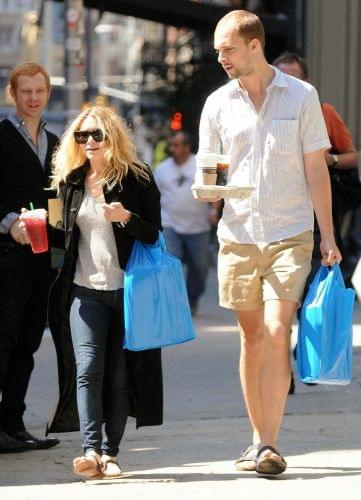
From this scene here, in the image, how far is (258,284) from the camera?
6531mm

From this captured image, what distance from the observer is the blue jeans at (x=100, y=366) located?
636 cm

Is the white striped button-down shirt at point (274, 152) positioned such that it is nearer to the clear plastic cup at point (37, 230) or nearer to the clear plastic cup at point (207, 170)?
the clear plastic cup at point (207, 170)

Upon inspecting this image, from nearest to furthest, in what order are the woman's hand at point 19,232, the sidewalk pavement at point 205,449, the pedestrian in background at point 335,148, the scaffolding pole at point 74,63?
the sidewalk pavement at point 205,449 → the woman's hand at point 19,232 → the pedestrian in background at point 335,148 → the scaffolding pole at point 74,63

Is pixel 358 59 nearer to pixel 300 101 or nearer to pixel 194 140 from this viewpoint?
pixel 194 140

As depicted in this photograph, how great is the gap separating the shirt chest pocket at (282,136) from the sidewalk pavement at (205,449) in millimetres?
1466

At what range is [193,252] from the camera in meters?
14.2

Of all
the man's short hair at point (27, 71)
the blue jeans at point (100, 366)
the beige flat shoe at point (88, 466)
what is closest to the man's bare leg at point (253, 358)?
the blue jeans at point (100, 366)

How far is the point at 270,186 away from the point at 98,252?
2.70 ft

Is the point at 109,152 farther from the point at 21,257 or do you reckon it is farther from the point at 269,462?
the point at 269,462

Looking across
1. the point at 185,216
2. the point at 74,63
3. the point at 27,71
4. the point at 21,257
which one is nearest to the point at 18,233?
the point at 21,257

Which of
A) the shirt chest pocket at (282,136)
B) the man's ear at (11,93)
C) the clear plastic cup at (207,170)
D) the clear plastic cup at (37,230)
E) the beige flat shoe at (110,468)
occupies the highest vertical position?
the man's ear at (11,93)

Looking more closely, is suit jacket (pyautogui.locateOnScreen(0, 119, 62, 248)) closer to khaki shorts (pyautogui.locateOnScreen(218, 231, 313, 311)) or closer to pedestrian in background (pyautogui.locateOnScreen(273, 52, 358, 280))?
khaki shorts (pyautogui.locateOnScreen(218, 231, 313, 311))

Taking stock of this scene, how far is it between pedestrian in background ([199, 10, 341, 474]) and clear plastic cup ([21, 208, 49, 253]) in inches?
31.5

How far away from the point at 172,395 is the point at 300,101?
3.13 meters
